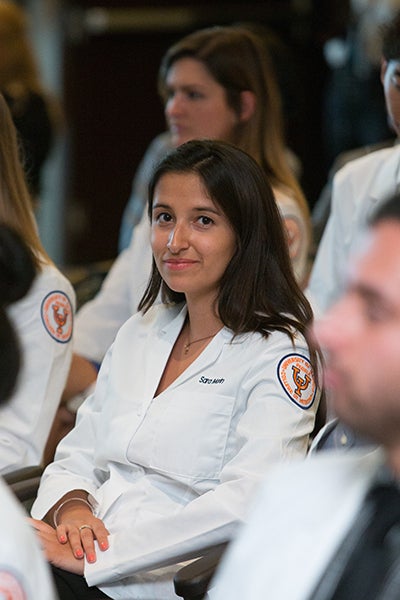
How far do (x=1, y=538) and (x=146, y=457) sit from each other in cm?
88

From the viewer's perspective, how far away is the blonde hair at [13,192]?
8.45 ft

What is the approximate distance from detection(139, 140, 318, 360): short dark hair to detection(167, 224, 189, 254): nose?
9 cm

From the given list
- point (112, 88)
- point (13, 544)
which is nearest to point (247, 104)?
point (13, 544)

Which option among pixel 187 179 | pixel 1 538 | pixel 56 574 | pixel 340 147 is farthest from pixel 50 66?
pixel 1 538

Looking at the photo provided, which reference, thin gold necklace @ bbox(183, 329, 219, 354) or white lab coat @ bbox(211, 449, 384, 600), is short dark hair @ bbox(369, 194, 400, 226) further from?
thin gold necklace @ bbox(183, 329, 219, 354)

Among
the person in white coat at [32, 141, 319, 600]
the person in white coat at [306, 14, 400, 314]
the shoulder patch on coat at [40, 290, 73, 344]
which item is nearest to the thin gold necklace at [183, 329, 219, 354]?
the person in white coat at [32, 141, 319, 600]

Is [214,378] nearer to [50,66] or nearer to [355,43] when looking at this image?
[355,43]

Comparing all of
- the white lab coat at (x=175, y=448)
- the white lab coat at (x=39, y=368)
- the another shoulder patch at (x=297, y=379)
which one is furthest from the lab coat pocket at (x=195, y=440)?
the white lab coat at (x=39, y=368)

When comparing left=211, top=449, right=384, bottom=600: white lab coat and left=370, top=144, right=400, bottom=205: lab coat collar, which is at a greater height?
left=211, top=449, right=384, bottom=600: white lab coat

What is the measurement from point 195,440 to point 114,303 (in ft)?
4.11

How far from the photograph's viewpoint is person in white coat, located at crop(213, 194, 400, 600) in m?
1.22

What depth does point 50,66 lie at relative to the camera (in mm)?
6188

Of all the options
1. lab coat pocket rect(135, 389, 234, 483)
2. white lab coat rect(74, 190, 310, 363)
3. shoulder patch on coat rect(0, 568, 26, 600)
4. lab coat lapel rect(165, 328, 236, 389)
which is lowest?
white lab coat rect(74, 190, 310, 363)

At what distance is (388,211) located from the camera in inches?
52.0
